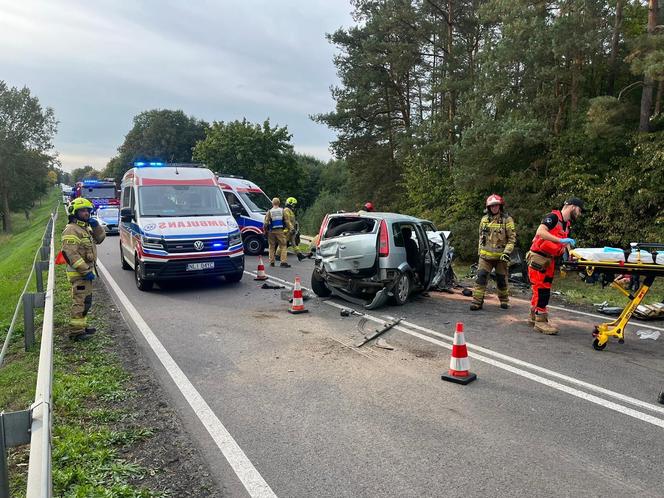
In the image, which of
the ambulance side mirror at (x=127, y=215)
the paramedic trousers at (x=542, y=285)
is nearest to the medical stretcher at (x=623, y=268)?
the paramedic trousers at (x=542, y=285)

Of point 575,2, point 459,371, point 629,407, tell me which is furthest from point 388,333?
point 575,2

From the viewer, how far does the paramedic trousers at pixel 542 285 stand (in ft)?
22.5

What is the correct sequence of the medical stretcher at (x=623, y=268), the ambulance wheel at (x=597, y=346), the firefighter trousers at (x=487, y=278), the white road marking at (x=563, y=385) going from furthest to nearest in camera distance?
1. the firefighter trousers at (x=487, y=278)
2. the ambulance wheel at (x=597, y=346)
3. the medical stretcher at (x=623, y=268)
4. the white road marking at (x=563, y=385)

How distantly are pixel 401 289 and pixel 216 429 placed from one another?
5049 mm

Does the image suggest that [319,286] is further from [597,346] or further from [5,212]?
[5,212]

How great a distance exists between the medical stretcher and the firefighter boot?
66 centimetres

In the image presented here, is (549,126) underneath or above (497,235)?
above

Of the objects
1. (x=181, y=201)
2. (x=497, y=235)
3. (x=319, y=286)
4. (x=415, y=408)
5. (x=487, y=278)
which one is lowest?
(x=415, y=408)

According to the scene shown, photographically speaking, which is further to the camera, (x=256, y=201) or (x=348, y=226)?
(x=256, y=201)

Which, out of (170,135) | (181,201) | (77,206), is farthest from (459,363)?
(170,135)

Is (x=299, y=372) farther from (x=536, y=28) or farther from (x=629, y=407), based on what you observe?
(x=536, y=28)

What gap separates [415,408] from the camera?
4457 millimetres

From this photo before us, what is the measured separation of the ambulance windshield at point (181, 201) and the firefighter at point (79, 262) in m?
3.54

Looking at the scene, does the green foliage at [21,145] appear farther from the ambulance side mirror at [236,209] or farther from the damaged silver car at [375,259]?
the damaged silver car at [375,259]
